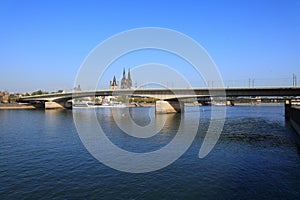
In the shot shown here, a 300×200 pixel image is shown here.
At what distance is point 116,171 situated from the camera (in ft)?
48.0

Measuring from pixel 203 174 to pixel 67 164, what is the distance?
8062mm

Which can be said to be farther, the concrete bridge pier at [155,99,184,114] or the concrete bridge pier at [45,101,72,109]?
the concrete bridge pier at [45,101,72,109]

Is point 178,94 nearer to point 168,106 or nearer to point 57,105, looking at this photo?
point 168,106

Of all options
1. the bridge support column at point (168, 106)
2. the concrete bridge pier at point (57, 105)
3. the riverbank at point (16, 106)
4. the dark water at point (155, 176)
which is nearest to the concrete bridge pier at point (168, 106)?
the bridge support column at point (168, 106)

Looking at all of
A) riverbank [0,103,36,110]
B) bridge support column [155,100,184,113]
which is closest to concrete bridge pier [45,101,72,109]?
riverbank [0,103,36,110]

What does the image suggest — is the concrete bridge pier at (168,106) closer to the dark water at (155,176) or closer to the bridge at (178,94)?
the bridge at (178,94)

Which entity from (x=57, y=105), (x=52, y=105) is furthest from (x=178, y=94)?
(x=57, y=105)

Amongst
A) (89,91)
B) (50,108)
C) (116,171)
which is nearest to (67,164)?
(116,171)

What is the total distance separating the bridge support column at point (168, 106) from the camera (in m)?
63.1

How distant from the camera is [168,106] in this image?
64875mm

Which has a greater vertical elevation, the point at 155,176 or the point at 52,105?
the point at 52,105

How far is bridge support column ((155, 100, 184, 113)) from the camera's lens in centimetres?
6315

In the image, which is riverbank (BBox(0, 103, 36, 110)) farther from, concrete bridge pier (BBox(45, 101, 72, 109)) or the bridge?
concrete bridge pier (BBox(45, 101, 72, 109))

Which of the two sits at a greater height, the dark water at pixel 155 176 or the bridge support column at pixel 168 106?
the bridge support column at pixel 168 106
